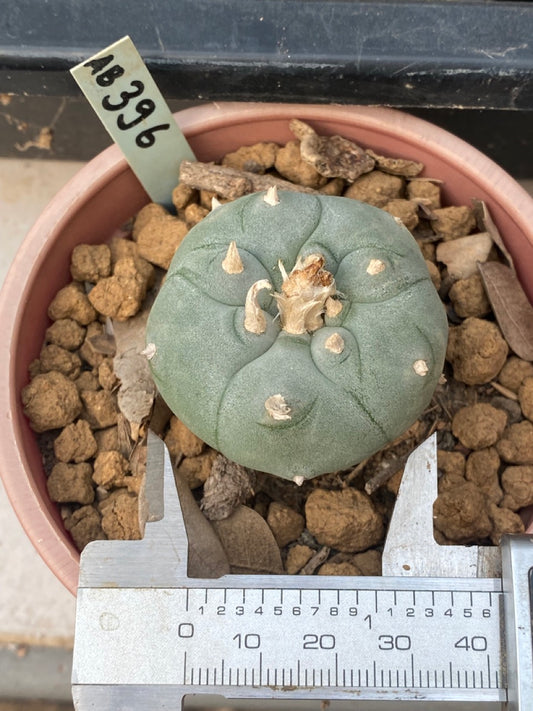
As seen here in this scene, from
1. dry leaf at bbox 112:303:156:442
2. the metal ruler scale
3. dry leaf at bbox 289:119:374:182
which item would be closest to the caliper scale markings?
the metal ruler scale

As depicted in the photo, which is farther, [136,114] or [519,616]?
[136,114]

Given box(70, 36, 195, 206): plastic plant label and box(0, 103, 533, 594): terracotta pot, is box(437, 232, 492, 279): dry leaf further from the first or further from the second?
box(70, 36, 195, 206): plastic plant label

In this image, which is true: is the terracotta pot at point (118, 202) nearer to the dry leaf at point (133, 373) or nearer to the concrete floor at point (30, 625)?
the dry leaf at point (133, 373)

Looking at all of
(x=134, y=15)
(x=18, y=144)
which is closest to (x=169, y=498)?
(x=134, y=15)

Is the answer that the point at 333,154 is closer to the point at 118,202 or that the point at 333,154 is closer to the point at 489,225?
the point at 489,225

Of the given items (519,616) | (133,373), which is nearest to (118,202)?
(133,373)

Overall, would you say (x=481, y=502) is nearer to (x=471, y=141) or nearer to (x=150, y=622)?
(x=150, y=622)
